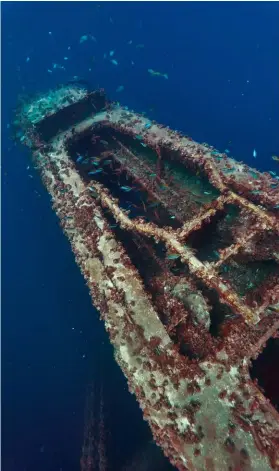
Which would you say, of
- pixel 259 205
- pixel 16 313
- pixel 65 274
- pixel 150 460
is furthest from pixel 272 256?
pixel 16 313

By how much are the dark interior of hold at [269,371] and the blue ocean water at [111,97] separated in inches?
163

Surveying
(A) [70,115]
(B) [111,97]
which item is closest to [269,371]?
(A) [70,115]

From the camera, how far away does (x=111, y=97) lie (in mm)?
17953

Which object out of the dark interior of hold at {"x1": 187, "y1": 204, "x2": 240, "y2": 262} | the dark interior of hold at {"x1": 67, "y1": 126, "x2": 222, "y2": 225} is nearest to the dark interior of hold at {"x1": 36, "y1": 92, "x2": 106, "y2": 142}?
the dark interior of hold at {"x1": 67, "y1": 126, "x2": 222, "y2": 225}

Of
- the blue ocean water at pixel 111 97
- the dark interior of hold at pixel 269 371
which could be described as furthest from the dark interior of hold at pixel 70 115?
the dark interior of hold at pixel 269 371

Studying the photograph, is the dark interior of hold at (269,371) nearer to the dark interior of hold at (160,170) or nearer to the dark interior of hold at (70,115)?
the dark interior of hold at (160,170)

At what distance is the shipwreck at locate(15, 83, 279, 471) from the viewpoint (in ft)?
10.9

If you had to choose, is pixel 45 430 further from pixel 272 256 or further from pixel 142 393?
pixel 272 256

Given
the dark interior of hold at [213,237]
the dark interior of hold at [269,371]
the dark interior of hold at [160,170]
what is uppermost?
the dark interior of hold at [160,170]

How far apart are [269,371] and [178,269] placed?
2.27 metres

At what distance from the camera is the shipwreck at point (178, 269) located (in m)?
3.32

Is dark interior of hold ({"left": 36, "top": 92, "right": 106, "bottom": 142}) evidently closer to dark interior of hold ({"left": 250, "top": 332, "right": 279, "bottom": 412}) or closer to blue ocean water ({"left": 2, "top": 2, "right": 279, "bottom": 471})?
blue ocean water ({"left": 2, "top": 2, "right": 279, "bottom": 471})

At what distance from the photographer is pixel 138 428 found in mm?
8352

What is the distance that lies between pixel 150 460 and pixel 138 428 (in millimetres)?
1255
